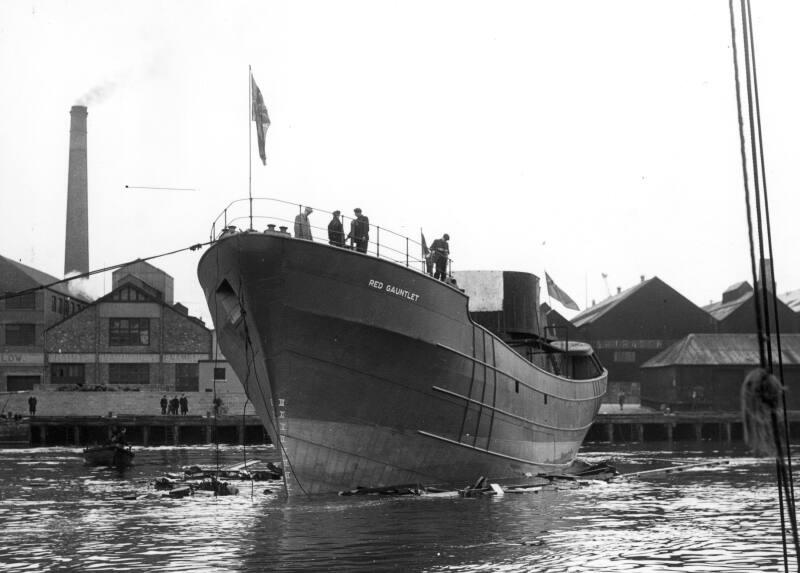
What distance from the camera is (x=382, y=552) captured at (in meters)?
12.4

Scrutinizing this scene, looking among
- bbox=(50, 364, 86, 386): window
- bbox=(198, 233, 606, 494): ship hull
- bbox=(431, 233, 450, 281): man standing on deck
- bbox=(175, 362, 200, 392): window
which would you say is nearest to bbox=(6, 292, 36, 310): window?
bbox=(50, 364, 86, 386): window

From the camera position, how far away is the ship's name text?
709 inches

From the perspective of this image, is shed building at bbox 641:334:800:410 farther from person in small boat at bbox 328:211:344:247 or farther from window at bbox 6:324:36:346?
person in small boat at bbox 328:211:344:247

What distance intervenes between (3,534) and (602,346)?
5092 cm

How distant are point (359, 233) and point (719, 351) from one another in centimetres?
4151

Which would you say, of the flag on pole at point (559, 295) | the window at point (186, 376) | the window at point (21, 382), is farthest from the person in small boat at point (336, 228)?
the window at point (21, 382)

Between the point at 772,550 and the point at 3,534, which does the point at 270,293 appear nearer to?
the point at 3,534

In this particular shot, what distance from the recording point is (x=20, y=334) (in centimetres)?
5825

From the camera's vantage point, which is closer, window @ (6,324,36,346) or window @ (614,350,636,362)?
window @ (6,324,36,346)

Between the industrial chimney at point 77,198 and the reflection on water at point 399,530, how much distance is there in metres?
40.9

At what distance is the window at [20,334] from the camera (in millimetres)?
58094

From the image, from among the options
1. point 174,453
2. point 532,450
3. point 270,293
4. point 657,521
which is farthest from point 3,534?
point 174,453

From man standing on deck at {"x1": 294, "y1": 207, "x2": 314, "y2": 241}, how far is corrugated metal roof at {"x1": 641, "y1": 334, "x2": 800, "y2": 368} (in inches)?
1570

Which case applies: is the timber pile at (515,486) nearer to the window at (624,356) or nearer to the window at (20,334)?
the window at (624,356)
